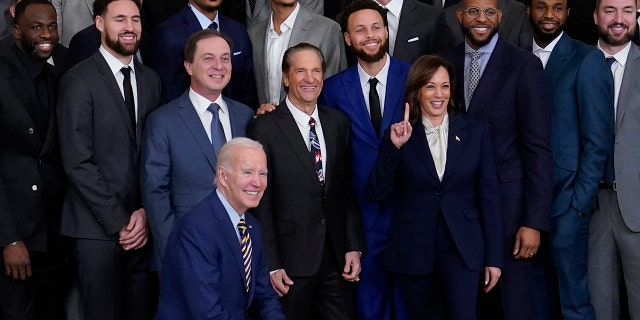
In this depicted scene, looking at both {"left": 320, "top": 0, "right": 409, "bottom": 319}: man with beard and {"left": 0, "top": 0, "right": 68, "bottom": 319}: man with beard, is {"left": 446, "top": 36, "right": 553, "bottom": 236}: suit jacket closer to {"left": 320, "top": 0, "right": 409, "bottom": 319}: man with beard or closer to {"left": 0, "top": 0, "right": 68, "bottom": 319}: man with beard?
{"left": 320, "top": 0, "right": 409, "bottom": 319}: man with beard

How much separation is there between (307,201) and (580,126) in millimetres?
1553

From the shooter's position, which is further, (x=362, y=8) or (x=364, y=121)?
(x=362, y=8)

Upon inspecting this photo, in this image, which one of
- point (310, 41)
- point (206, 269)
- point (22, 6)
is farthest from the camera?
point (310, 41)

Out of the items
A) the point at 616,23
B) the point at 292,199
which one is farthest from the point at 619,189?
the point at 292,199

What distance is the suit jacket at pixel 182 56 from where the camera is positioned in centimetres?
559

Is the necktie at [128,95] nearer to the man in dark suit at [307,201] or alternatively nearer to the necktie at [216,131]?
the necktie at [216,131]

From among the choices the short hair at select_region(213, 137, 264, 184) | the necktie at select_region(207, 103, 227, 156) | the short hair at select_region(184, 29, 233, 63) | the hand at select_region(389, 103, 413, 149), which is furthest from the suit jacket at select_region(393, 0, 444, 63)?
the short hair at select_region(213, 137, 264, 184)

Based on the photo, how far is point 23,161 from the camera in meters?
5.19

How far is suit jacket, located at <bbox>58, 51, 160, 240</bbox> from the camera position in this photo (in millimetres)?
5000

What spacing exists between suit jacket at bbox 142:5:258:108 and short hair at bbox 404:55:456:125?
3.44 ft

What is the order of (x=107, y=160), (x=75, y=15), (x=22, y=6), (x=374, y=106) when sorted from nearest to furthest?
(x=107, y=160), (x=22, y=6), (x=374, y=106), (x=75, y=15)

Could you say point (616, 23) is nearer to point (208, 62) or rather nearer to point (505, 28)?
point (505, 28)

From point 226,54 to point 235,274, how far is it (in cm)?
140

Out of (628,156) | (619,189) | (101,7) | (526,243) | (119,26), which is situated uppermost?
(101,7)
